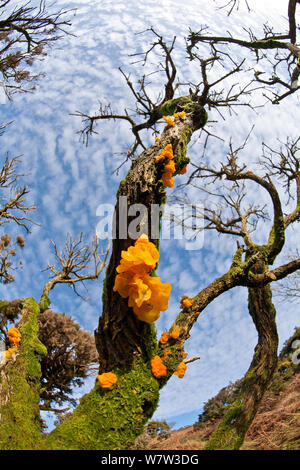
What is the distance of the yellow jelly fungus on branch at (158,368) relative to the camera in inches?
86.3

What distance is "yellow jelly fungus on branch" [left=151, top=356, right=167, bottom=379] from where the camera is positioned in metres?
2.19

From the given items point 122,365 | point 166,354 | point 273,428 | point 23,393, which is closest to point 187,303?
point 166,354

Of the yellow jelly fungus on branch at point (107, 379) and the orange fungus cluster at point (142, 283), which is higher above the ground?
the orange fungus cluster at point (142, 283)

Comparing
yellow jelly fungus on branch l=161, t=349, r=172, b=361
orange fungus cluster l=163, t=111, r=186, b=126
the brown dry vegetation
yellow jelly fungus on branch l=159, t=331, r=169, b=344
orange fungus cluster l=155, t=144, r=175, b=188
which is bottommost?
the brown dry vegetation

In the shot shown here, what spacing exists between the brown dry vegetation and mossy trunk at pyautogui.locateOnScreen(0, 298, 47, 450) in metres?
1.61

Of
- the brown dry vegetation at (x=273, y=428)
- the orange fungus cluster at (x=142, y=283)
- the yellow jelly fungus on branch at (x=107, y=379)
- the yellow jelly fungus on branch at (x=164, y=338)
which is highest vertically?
the orange fungus cluster at (x=142, y=283)

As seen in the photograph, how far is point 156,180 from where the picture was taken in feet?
8.12

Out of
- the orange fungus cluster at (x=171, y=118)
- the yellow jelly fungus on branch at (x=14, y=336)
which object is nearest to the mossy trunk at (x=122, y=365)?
the orange fungus cluster at (x=171, y=118)

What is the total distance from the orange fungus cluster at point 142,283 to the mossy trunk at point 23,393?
133 centimetres

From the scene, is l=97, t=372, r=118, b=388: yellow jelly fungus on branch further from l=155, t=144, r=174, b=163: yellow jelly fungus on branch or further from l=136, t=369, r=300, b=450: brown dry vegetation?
l=136, t=369, r=300, b=450: brown dry vegetation

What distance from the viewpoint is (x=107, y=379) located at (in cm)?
202

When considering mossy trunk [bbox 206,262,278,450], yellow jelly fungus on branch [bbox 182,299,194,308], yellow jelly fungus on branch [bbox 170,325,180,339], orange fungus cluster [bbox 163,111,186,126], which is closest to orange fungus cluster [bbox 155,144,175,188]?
orange fungus cluster [bbox 163,111,186,126]

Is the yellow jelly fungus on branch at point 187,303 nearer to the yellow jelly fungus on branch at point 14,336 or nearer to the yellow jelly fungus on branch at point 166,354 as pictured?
the yellow jelly fungus on branch at point 166,354

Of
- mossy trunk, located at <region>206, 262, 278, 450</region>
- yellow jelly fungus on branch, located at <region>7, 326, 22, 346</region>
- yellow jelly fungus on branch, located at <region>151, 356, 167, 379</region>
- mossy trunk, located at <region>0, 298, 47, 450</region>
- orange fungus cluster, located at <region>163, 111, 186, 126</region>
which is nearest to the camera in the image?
yellow jelly fungus on branch, located at <region>151, 356, 167, 379</region>
